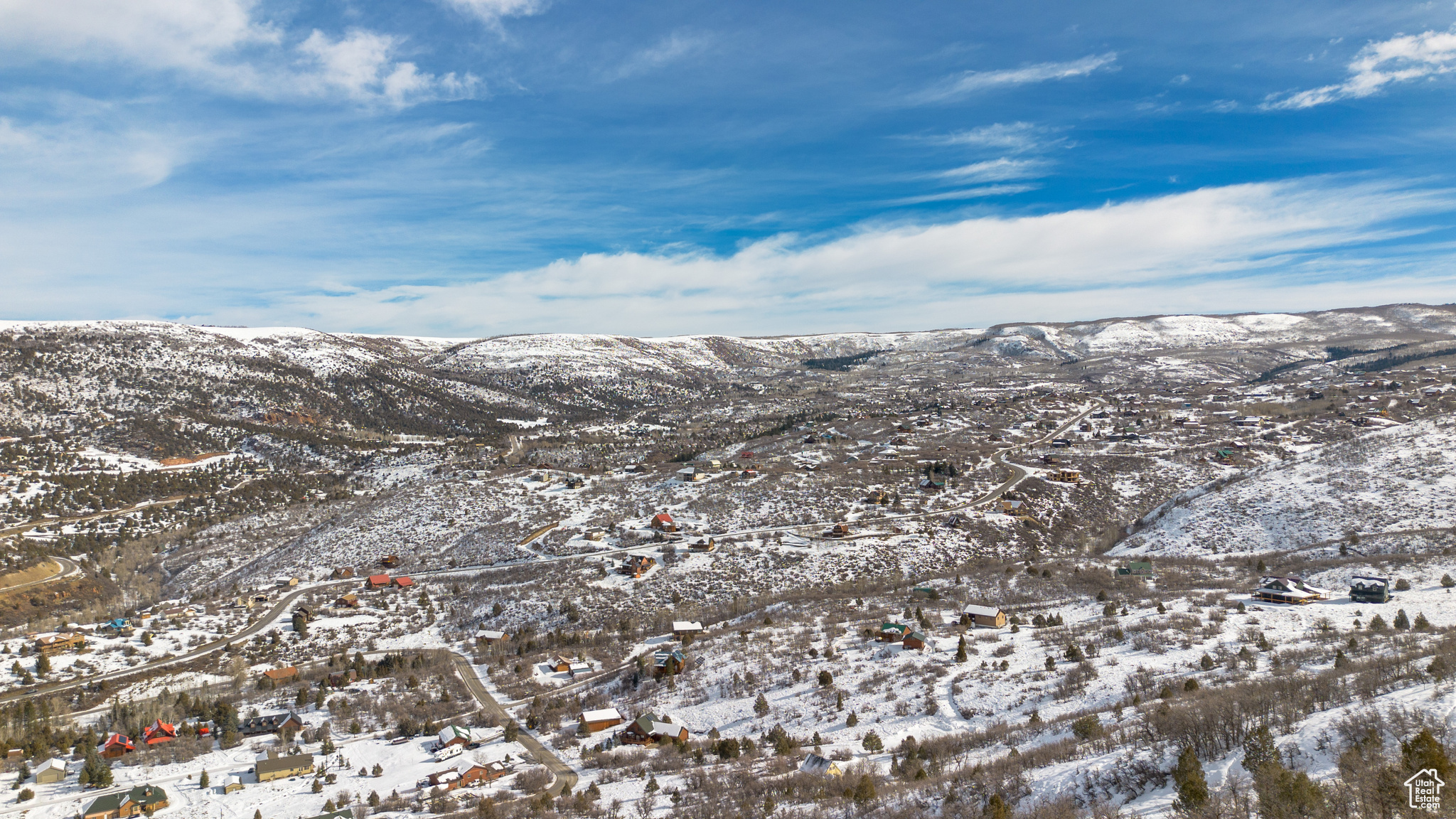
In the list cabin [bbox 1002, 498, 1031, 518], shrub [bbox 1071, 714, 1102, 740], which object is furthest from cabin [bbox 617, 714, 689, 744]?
cabin [bbox 1002, 498, 1031, 518]

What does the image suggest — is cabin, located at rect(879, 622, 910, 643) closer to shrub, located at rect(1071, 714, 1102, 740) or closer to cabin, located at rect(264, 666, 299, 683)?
shrub, located at rect(1071, 714, 1102, 740)

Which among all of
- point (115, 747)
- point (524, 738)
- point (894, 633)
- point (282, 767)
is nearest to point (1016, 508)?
point (894, 633)

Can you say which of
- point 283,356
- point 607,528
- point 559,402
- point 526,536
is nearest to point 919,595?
point 607,528

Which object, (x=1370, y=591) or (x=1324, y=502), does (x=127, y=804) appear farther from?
(x=1324, y=502)

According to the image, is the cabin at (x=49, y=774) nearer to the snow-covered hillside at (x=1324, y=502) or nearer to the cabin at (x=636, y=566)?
the cabin at (x=636, y=566)

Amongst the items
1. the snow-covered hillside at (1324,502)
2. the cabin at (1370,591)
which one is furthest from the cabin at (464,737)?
the snow-covered hillside at (1324,502)
